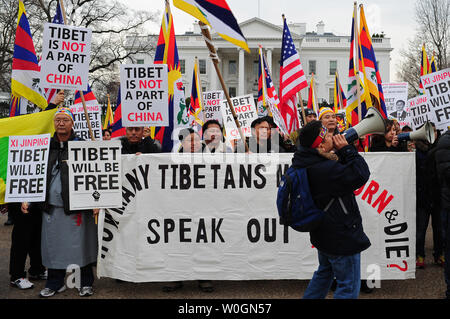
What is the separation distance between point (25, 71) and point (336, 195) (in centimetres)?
496

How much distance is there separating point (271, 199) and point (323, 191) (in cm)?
169

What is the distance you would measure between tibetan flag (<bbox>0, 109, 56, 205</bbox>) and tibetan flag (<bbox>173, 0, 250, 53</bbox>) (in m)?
2.23

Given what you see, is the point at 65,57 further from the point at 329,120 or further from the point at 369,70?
the point at 369,70

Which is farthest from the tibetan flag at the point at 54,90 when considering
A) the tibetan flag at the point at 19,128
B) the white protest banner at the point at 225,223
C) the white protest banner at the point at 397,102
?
the white protest banner at the point at 397,102

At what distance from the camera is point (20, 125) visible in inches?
199

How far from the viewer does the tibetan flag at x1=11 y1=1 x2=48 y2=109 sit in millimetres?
5988

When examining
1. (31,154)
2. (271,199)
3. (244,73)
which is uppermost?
(244,73)

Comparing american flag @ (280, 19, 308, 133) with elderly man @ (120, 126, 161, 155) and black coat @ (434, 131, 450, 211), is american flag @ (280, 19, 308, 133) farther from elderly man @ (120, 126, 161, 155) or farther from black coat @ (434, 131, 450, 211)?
black coat @ (434, 131, 450, 211)

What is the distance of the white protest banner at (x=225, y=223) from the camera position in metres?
4.85

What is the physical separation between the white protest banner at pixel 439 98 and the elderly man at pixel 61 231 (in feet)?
15.0

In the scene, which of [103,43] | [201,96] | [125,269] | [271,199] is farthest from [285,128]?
[103,43]

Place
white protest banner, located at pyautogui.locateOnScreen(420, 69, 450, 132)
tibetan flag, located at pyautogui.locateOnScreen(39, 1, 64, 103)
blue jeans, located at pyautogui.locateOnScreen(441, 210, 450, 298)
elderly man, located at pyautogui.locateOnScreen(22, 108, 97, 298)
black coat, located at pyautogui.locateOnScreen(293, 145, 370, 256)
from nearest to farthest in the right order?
black coat, located at pyautogui.locateOnScreen(293, 145, 370, 256) → blue jeans, located at pyautogui.locateOnScreen(441, 210, 450, 298) → elderly man, located at pyautogui.locateOnScreen(22, 108, 97, 298) → white protest banner, located at pyautogui.locateOnScreen(420, 69, 450, 132) → tibetan flag, located at pyautogui.locateOnScreen(39, 1, 64, 103)

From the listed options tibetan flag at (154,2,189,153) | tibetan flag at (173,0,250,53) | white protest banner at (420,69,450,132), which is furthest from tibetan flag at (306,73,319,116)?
tibetan flag at (173,0,250,53)
